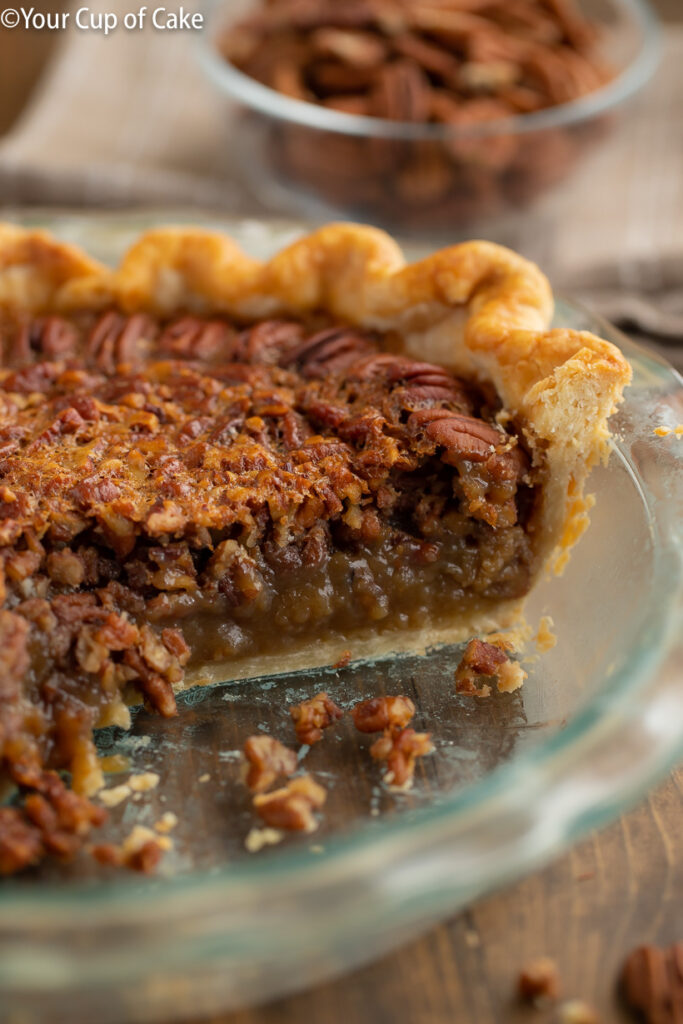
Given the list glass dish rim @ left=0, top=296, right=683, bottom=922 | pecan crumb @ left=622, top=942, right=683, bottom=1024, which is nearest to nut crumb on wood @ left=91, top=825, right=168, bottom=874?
glass dish rim @ left=0, top=296, right=683, bottom=922

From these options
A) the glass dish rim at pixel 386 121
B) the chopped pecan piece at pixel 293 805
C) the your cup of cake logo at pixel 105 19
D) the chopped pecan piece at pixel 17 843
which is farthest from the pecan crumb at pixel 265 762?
the your cup of cake logo at pixel 105 19

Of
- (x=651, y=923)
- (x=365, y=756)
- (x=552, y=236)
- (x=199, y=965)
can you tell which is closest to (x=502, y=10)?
(x=552, y=236)

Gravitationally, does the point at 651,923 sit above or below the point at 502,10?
below

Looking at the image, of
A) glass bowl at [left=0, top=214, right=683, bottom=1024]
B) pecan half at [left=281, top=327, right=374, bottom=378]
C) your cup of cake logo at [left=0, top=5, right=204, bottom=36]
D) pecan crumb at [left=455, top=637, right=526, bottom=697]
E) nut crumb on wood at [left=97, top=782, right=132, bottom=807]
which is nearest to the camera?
glass bowl at [left=0, top=214, right=683, bottom=1024]

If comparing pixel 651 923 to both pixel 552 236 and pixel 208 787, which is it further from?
pixel 552 236

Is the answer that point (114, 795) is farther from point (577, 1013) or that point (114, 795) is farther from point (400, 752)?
point (577, 1013)

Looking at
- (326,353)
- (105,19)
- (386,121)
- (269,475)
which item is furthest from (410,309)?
(105,19)

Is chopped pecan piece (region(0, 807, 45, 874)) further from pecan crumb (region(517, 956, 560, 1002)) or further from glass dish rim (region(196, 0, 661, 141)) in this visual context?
glass dish rim (region(196, 0, 661, 141))
